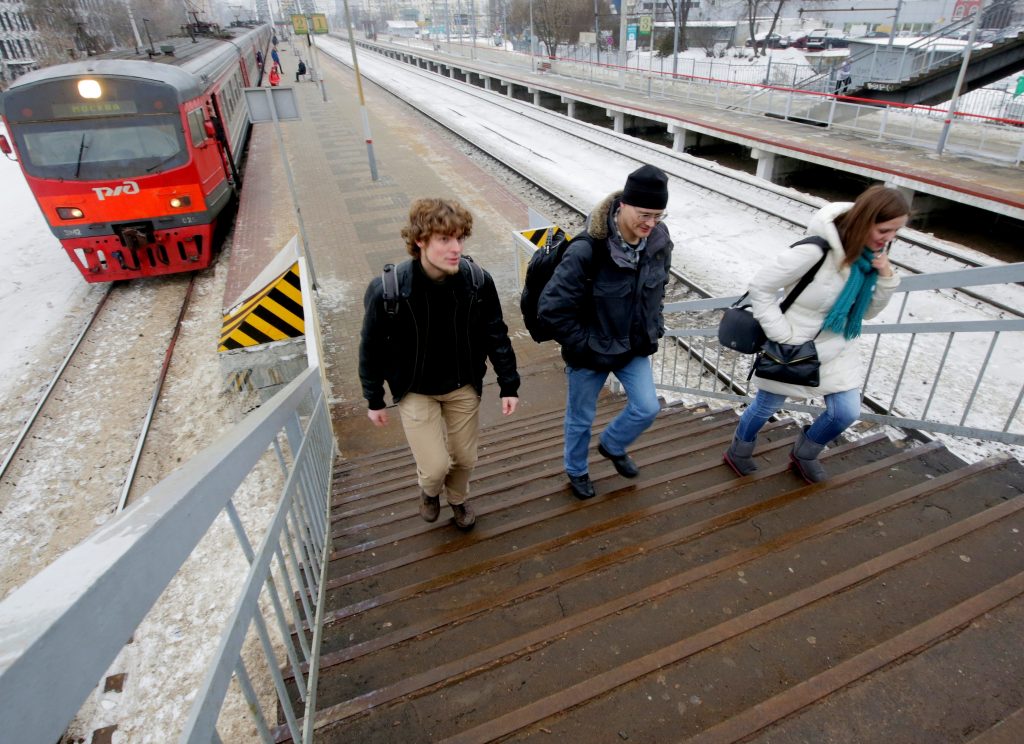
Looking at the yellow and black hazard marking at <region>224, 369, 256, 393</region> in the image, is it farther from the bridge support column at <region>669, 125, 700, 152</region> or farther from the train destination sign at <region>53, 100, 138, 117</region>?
the bridge support column at <region>669, 125, 700, 152</region>

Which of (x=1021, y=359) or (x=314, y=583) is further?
(x=1021, y=359)

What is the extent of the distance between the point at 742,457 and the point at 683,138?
1977cm

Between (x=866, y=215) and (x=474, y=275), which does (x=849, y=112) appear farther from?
(x=474, y=275)

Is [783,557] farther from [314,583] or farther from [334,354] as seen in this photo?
[334,354]

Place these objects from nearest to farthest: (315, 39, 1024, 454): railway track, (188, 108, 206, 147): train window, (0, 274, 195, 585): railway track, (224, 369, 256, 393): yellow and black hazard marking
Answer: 1. (0, 274, 195, 585): railway track
2. (224, 369, 256, 393): yellow and black hazard marking
3. (315, 39, 1024, 454): railway track
4. (188, 108, 206, 147): train window

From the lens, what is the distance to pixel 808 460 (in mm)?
3330

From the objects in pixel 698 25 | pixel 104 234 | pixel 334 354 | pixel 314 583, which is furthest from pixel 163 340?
pixel 698 25

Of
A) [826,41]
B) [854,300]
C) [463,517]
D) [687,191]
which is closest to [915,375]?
[854,300]

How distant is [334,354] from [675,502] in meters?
5.83

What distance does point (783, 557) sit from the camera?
8.85 feet

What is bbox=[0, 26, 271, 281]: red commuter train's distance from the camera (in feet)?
30.0

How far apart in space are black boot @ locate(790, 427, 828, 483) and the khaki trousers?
1.79 m

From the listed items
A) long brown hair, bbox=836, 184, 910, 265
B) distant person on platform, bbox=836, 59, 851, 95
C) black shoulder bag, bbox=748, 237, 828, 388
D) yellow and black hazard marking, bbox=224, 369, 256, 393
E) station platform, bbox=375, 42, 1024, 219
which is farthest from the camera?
distant person on platform, bbox=836, 59, 851, 95

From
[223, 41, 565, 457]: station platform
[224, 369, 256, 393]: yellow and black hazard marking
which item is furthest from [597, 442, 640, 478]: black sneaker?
[224, 369, 256, 393]: yellow and black hazard marking
